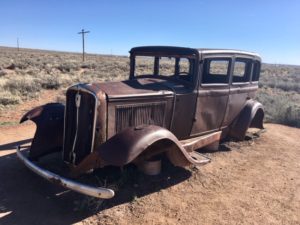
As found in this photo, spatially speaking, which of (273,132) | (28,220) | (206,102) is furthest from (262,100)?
(28,220)

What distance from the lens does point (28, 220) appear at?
12.3ft

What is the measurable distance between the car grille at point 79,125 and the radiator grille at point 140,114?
1.28 ft

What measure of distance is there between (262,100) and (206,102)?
7761 millimetres

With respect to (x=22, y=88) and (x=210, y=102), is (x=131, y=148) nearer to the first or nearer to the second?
(x=210, y=102)

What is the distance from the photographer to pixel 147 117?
4.70 meters

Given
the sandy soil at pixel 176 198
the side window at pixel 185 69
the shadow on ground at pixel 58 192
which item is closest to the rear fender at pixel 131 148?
the shadow on ground at pixel 58 192

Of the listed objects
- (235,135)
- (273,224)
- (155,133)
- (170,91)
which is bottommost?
(273,224)

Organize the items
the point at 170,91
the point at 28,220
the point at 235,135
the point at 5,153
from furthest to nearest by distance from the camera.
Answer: the point at 235,135 → the point at 5,153 → the point at 170,91 → the point at 28,220

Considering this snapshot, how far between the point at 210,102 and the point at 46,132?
2.88 meters

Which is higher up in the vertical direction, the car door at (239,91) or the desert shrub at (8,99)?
the car door at (239,91)

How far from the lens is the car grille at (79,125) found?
417 cm

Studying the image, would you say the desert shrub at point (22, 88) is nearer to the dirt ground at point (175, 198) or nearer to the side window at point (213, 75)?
the dirt ground at point (175, 198)

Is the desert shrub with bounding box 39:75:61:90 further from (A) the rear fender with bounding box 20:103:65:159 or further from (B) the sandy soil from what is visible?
(A) the rear fender with bounding box 20:103:65:159

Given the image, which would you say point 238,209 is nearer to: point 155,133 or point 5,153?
point 155,133
